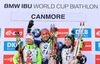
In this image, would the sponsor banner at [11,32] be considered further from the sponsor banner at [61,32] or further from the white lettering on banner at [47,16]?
the sponsor banner at [61,32]

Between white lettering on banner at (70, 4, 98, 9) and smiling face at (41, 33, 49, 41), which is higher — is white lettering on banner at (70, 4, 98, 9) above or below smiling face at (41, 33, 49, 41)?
above

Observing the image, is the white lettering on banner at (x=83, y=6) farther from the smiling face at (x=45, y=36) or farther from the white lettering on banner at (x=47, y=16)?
the smiling face at (x=45, y=36)

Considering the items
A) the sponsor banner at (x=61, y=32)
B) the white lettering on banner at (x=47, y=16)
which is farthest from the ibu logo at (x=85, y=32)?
the white lettering on banner at (x=47, y=16)

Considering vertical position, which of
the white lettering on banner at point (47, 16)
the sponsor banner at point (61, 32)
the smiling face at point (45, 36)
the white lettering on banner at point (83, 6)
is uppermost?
the white lettering on banner at point (83, 6)

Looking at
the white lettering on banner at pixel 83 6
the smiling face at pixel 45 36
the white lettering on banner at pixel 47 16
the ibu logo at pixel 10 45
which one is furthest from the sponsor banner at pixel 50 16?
the ibu logo at pixel 10 45

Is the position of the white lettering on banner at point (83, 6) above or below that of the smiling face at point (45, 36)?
above

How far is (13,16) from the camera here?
10.3ft

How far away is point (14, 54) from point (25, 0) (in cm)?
93

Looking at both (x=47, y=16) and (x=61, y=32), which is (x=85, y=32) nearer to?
(x=61, y=32)

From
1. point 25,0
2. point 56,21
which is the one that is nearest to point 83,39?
point 56,21

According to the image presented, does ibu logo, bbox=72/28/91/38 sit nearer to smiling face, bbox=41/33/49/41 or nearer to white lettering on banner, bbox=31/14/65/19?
white lettering on banner, bbox=31/14/65/19

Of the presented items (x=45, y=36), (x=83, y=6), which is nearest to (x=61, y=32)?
(x=45, y=36)

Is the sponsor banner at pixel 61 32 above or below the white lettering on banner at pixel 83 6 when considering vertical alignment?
below

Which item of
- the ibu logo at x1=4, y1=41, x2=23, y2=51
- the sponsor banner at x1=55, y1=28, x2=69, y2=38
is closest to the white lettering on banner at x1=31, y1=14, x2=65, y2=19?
the sponsor banner at x1=55, y1=28, x2=69, y2=38
